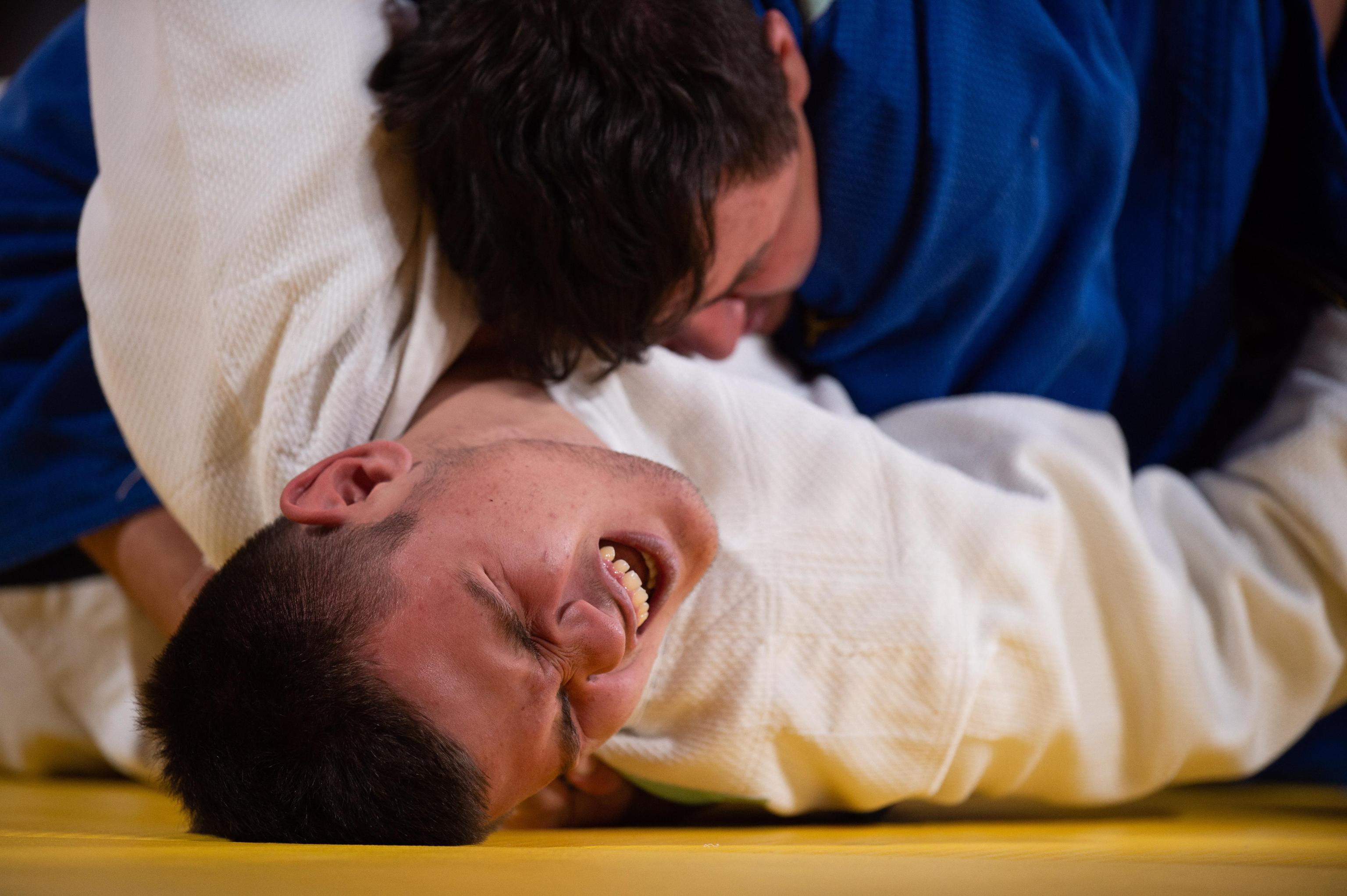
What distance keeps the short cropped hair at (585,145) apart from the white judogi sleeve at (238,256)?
0.22 feet

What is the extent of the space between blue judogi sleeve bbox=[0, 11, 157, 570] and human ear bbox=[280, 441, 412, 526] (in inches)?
11.3

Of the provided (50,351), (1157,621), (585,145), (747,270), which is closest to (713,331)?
(747,270)

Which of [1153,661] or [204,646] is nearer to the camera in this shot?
[204,646]

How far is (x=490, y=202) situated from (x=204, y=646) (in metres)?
0.38

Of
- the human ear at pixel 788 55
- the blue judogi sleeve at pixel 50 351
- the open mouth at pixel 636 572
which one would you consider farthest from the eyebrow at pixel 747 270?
the blue judogi sleeve at pixel 50 351

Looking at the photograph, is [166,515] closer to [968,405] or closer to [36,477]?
[36,477]

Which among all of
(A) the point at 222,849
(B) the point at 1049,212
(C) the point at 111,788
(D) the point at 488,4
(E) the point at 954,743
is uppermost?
(D) the point at 488,4

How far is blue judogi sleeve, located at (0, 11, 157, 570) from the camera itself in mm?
900

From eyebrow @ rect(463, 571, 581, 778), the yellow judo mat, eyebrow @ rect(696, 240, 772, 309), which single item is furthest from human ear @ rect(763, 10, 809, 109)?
the yellow judo mat

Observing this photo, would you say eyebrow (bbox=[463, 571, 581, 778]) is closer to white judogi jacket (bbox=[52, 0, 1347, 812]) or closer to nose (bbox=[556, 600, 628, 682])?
nose (bbox=[556, 600, 628, 682])

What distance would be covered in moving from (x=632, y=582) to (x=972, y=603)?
298mm

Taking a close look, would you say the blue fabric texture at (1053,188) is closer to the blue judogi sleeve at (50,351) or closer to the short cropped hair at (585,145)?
the short cropped hair at (585,145)

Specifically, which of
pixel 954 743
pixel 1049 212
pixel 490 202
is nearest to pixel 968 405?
pixel 1049 212

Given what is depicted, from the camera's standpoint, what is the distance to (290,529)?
0.67 m
